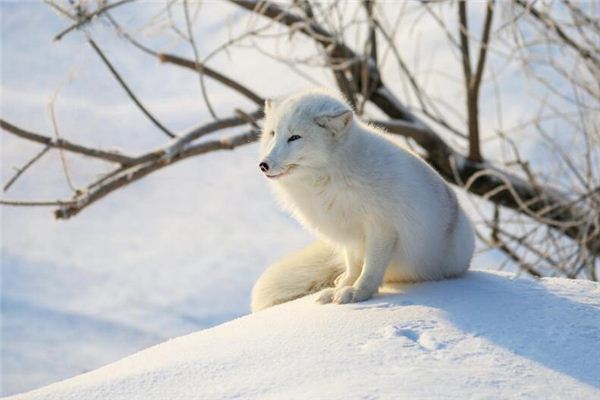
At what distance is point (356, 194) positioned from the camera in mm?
3242

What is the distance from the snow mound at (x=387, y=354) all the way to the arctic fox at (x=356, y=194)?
0.14 m

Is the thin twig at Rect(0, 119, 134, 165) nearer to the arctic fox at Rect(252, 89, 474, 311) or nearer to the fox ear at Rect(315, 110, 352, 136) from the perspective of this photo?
the arctic fox at Rect(252, 89, 474, 311)

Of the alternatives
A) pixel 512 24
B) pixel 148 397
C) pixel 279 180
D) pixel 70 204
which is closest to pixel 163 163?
pixel 70 204

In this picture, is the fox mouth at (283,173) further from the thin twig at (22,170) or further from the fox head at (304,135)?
the thin twig at (22,170)

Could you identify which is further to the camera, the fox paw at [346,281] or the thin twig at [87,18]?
the thin twig at [87,18]

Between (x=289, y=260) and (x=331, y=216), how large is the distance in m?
0.46

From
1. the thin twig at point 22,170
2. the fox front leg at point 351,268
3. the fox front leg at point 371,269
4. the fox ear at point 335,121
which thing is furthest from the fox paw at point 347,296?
the thin twig at point 22,170

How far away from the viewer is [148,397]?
256 cm

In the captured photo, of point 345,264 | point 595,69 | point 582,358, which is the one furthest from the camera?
point 595,69

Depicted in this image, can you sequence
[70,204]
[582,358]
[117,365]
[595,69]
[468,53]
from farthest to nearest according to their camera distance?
1. [468,53]
2. [595,69]
3. [70,204]
4. [117,365]
5. [582,358]

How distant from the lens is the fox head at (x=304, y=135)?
3.16m

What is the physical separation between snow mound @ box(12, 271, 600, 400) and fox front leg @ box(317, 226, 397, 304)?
0.05 metres

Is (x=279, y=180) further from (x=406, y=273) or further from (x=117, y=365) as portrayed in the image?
(x=117, y=365)

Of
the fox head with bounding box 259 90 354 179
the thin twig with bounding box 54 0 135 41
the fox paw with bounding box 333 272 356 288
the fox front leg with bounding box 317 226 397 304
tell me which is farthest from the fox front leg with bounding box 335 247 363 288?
the thin twig with bounding box 54 0 135 41
